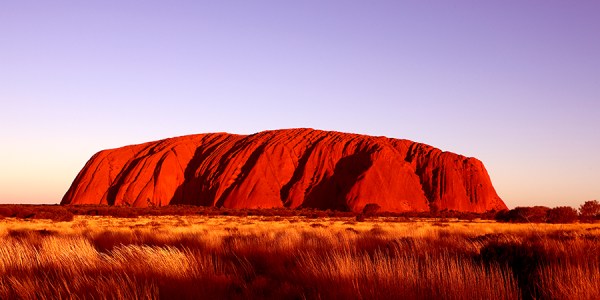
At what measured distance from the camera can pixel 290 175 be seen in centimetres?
7831

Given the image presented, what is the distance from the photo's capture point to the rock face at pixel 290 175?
73312 mm

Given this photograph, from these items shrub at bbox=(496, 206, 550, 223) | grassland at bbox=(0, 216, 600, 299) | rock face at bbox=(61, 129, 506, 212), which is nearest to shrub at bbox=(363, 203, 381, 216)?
rock face at bbox=(61, 129, 506, 212)

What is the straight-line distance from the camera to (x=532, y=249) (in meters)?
8.37

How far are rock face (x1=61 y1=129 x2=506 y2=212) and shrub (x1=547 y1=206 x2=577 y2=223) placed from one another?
28.4 m

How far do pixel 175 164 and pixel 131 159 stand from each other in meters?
10.7

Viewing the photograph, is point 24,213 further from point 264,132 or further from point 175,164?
point 264,132

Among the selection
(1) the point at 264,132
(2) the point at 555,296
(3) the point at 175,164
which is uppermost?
(1) the point at 264,132

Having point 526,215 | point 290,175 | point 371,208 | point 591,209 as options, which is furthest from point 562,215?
point 290,175

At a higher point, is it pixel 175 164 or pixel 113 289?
pixel 175 164

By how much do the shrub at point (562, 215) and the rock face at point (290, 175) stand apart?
2843 cm

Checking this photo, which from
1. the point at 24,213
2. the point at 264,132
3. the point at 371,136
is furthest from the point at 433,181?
the point at 24,213

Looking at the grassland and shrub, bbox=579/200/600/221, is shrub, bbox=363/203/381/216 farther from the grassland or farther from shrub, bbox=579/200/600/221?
the grassland

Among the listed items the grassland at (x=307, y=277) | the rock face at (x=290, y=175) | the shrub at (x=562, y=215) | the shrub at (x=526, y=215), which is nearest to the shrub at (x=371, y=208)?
the rock face at (x=290, y=175)

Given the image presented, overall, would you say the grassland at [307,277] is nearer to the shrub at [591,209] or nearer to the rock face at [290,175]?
the shrub at [591,209]
